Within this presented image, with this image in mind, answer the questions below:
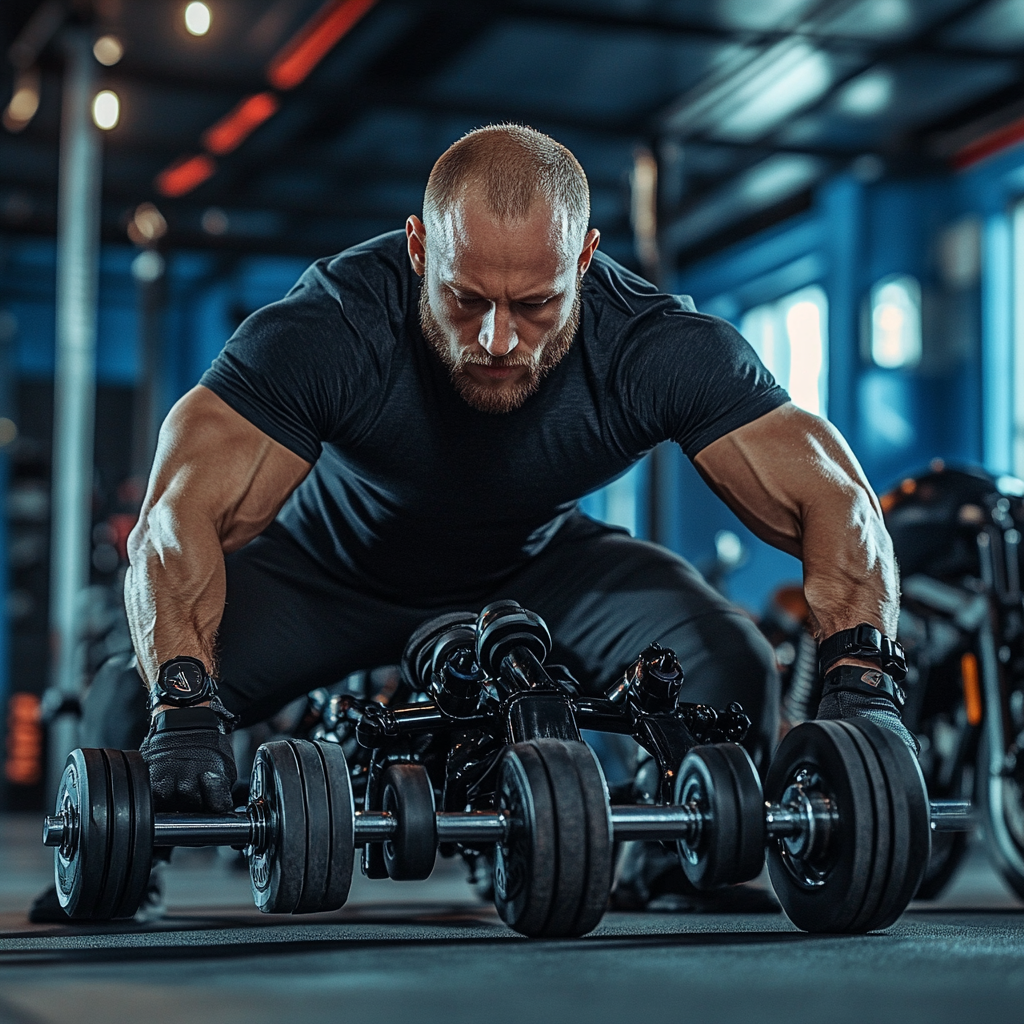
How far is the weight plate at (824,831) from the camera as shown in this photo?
158 cm

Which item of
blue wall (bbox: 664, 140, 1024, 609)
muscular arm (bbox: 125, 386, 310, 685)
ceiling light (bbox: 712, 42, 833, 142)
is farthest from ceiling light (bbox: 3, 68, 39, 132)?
muscular arm (bbox: 125, 386, 310, 685)

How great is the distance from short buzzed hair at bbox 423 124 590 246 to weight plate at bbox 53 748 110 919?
80cm

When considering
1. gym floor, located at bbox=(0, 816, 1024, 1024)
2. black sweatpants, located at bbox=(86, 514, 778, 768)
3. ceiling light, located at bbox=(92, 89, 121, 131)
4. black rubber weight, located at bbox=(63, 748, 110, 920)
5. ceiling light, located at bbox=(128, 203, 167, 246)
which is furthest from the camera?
ceiling light, located at bbox=(128, 203, 167, 246)

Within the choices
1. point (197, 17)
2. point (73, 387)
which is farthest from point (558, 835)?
point (197, 17)

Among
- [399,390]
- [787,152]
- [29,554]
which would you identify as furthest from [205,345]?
[399,390]

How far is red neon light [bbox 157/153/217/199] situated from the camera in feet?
28.3

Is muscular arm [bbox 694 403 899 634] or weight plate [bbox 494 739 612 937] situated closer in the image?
weight plate [bbox 494 739 612 937]

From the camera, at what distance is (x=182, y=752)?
1.73 m

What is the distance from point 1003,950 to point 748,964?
31 cm

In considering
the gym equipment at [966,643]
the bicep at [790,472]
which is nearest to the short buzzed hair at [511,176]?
the bicep at [790,472]

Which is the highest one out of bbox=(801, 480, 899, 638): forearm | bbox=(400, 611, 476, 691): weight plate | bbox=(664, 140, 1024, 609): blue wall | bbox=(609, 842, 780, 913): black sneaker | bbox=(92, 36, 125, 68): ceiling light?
bbox=(92, 36, 125, 68): ceiling light

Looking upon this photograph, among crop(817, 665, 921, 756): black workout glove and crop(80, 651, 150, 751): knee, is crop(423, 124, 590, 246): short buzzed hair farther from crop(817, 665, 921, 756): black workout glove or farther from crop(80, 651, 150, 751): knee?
crop(80, 651, 150, 751): knee

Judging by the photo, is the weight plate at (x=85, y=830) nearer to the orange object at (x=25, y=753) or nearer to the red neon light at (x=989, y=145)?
the orange object at (x=25, y=753)

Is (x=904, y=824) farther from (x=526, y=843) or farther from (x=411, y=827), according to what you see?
Result: (x=411, y=827)
